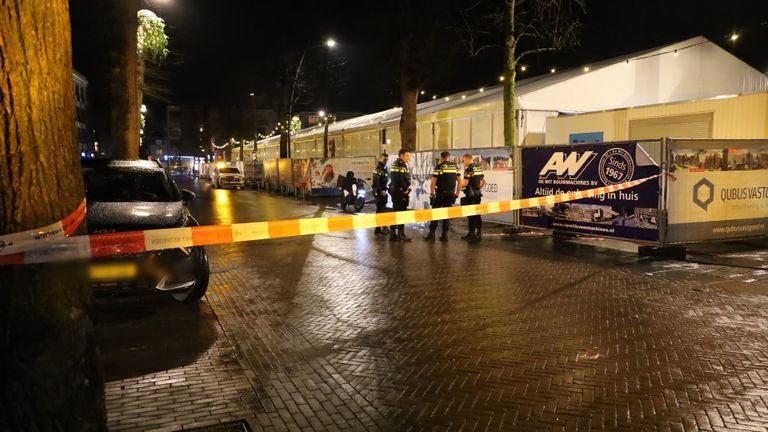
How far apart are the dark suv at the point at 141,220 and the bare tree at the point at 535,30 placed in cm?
1090

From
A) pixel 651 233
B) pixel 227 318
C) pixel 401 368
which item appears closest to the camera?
pixel 401 368

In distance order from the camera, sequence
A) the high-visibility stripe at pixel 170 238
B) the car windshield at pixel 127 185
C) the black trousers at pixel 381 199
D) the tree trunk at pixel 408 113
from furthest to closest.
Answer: the tree trunk at pixel 408 113 → the black trousers at pixel 381 199 → the car windshield at pixel 127 185 → the high-visibility stripe at pixel 170 238

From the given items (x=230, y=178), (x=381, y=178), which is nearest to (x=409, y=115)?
(x=381, y=178)

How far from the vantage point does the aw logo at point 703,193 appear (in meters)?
10.3

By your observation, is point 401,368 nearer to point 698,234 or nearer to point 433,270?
point 433,270

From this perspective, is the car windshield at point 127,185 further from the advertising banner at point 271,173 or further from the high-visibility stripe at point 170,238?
the advertising banner at point 271,173

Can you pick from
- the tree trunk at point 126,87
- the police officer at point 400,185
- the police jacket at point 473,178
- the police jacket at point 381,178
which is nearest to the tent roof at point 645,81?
the police jacket at point 381,178

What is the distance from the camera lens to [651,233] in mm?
10312

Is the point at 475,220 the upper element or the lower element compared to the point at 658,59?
lower

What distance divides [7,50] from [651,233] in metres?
10.1

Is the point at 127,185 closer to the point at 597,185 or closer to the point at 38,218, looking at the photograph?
the point at 38,218

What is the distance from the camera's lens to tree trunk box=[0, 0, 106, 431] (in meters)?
2.58

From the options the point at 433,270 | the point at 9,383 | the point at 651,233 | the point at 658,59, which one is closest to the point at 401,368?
the point at 9,383

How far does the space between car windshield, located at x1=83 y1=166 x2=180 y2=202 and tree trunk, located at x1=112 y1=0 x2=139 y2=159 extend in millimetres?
8402
